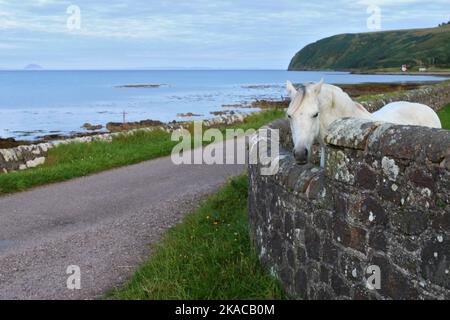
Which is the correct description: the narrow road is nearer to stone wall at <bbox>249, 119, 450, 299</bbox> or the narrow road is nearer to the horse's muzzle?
stone wall at <bbox>249, 119, 450, 299</bbox>

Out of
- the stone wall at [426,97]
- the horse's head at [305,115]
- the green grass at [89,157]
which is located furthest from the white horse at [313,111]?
the stone wall at [426,97]

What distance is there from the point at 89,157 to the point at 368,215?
1361cm

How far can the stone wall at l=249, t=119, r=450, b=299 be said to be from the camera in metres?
3.53

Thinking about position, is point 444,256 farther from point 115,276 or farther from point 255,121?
point 255,121

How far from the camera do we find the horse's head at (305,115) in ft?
18.4

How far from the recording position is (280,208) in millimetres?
5891

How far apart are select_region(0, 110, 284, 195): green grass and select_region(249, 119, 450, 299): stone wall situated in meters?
9.41

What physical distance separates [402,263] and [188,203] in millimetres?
7609

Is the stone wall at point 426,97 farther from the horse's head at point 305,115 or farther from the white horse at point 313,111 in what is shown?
the horse's head at point 305,115

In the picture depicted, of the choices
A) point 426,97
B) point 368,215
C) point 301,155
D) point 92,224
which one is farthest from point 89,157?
point 426,97

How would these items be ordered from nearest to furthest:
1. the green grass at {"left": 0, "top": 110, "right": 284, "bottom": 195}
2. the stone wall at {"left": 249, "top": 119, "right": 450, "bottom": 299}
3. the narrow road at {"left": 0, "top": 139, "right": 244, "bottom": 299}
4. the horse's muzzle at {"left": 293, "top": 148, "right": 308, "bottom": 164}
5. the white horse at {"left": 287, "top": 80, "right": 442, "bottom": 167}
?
the stone wall at {"left": 249, "top": 119, "right": 450, "bottom": 299} → the horse's muzzle at {"left": 293, "top": 148, "right": 308, "bottom": 164} → the white horse at {"left": 287, "top": 80, "right": 442, "bottom": 167} → the narrow road at {"left": 0, "top": 139, "right": 244, "bottom": 299} → the green grass at {"left": 0, "top": 110, "right": 284, "bottom": 195}

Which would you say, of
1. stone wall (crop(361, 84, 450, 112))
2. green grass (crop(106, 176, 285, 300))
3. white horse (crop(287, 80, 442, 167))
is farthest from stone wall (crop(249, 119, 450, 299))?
stone wall (crop(361, 84, 450, 112))

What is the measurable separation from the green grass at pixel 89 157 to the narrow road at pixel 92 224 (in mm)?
562
